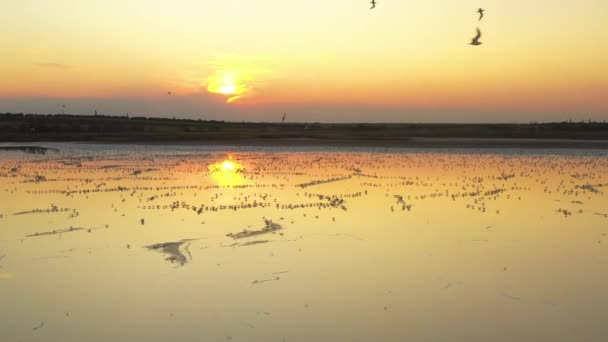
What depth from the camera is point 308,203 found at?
1947cm

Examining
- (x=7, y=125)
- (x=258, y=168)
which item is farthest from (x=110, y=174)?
(x=7, y=125)

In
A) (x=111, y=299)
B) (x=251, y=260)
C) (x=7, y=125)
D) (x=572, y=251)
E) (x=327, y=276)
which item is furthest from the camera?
(x=7, y=125)

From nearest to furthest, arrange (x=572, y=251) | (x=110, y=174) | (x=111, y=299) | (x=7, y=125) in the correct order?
1. (x=111, y=299)
2. (x=572, y=251)
3. (x=110, y=174)
4. (x=7, y=125)

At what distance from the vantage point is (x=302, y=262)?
38.2ft

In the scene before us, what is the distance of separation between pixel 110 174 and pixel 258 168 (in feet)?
27.5

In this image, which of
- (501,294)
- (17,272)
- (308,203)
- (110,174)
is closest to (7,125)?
(110,174)

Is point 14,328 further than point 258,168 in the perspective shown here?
No

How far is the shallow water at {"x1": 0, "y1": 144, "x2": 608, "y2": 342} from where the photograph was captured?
8.24 metres

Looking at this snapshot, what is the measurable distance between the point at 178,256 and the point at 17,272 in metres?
3.02

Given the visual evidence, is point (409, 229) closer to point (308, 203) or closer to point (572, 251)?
point (572, 251)

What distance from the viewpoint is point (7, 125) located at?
74562 mm

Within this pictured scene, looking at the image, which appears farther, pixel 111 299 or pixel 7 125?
pixel 7 125

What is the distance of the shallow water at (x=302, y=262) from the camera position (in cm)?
824

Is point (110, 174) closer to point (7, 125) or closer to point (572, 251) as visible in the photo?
point (572, 251)
